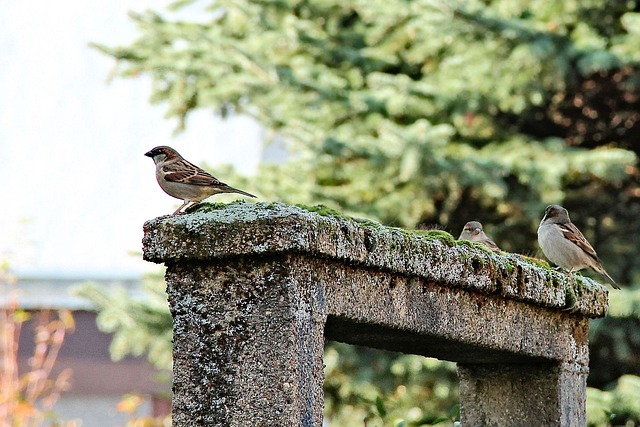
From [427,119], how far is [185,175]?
524 centimetres

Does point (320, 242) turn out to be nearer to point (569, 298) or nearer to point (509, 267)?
point (509, 267)

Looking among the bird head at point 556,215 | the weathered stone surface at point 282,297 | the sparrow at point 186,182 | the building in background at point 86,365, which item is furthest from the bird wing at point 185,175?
the building in background at point 86,365

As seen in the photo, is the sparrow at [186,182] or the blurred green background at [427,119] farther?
the blurred green background at [427,119]

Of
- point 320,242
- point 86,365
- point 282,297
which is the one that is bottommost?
point 282,297

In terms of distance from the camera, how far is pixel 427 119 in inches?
352

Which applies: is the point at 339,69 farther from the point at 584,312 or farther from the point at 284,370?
the point at 284,370

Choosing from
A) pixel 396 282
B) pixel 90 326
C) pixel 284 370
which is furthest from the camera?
pixel 90 326

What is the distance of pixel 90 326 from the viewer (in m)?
11.1

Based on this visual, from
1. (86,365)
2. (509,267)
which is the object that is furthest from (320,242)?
(86,365)

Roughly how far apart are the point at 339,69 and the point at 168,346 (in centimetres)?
274

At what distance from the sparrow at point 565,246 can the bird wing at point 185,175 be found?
5.63 feet

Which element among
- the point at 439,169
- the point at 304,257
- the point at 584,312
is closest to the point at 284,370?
the point at 304,257

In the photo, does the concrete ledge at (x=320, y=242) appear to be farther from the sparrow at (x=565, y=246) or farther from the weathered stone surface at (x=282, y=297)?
the sparrow at (x=565, y=246)

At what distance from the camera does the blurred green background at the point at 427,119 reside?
8.21m
